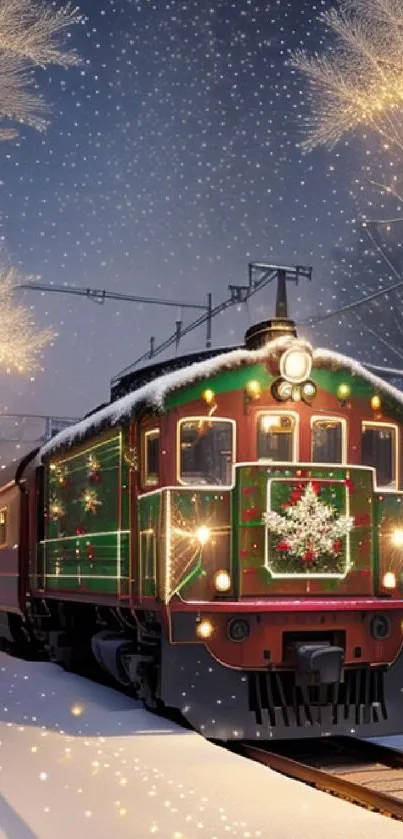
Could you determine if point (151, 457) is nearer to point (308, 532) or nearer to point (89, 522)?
point (308, 532)

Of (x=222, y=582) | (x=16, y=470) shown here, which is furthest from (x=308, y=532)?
(x=16, y=470)

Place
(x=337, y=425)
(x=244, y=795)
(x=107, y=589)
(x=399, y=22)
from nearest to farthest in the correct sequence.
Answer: (x=244, y=795)
(x=337, y=425)
(x=107, y=589)
(x=399, y=22)

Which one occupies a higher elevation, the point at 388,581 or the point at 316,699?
the point at 388,581

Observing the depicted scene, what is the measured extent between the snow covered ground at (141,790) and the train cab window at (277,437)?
273 cm

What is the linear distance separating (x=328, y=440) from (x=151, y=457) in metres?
1.75

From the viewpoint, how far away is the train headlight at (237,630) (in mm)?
10148

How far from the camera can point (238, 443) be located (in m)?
10.6

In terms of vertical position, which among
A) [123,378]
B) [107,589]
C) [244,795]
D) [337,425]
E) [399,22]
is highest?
[399,22]

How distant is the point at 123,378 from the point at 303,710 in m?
4.93

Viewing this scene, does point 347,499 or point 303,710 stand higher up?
point 347,499

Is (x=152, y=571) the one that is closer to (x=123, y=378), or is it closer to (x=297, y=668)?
(x=297, y=668)

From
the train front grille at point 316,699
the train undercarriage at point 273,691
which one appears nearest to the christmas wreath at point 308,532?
the train undercarriage at point 273,691

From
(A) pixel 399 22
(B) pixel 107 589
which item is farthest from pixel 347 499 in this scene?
(A) pixel 399 22

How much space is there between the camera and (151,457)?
11.0 metres
